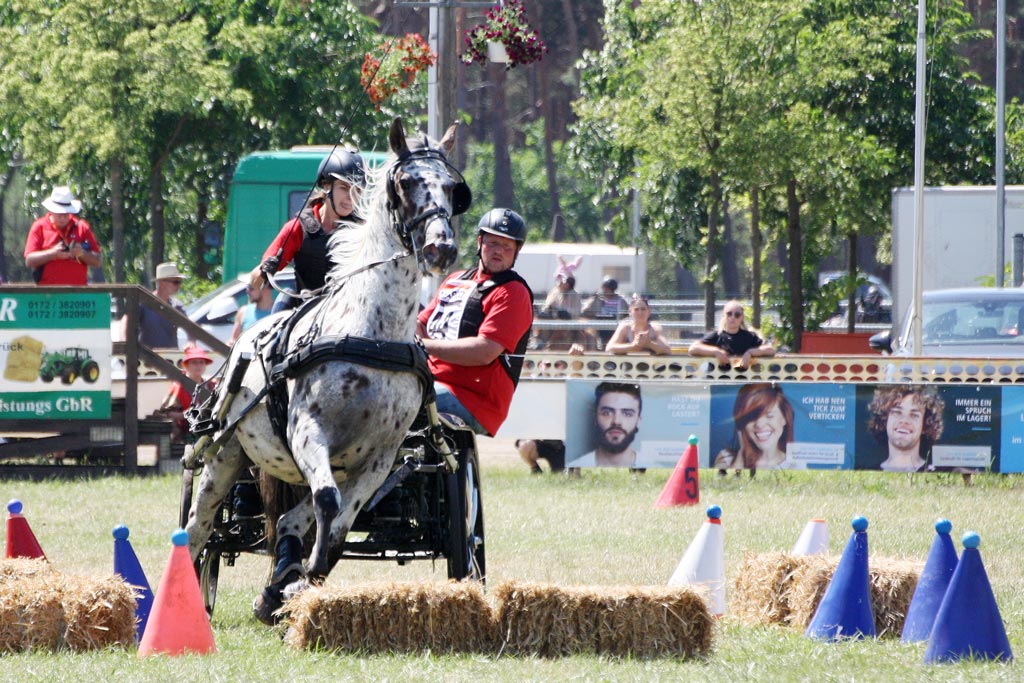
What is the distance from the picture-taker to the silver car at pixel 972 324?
1742 cm

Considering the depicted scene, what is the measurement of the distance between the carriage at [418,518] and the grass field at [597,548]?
415 millimetres

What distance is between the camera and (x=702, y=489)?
14.2 metres

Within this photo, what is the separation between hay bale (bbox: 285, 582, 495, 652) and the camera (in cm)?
634

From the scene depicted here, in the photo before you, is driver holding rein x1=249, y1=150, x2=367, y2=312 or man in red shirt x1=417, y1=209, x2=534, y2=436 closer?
driver holding rein x1=249, y1=150, x2=367, y2=312

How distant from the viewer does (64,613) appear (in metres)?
6.46

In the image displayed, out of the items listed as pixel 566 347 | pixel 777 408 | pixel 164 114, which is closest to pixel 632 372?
pixel 777 408

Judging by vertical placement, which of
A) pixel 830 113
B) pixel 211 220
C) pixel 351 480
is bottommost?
pixel 351 480

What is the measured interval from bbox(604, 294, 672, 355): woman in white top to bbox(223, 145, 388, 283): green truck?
24.0 feet

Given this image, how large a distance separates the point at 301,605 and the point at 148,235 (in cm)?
2904

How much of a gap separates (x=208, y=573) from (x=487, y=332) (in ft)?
5.86

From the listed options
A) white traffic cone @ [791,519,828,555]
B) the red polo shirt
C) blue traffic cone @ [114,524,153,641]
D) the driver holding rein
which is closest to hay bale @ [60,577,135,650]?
blue traffic cone @ [114,524,153,641]

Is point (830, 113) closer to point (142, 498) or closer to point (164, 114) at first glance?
point (164, 114)

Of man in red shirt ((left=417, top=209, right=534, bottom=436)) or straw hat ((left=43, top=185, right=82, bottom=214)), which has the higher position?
straw hat ((left=43, top=185, right=82, bottom=214))

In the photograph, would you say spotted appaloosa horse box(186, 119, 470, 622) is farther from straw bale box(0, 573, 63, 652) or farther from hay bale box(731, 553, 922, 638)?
hay bale box(731, 553, 922, 638)
